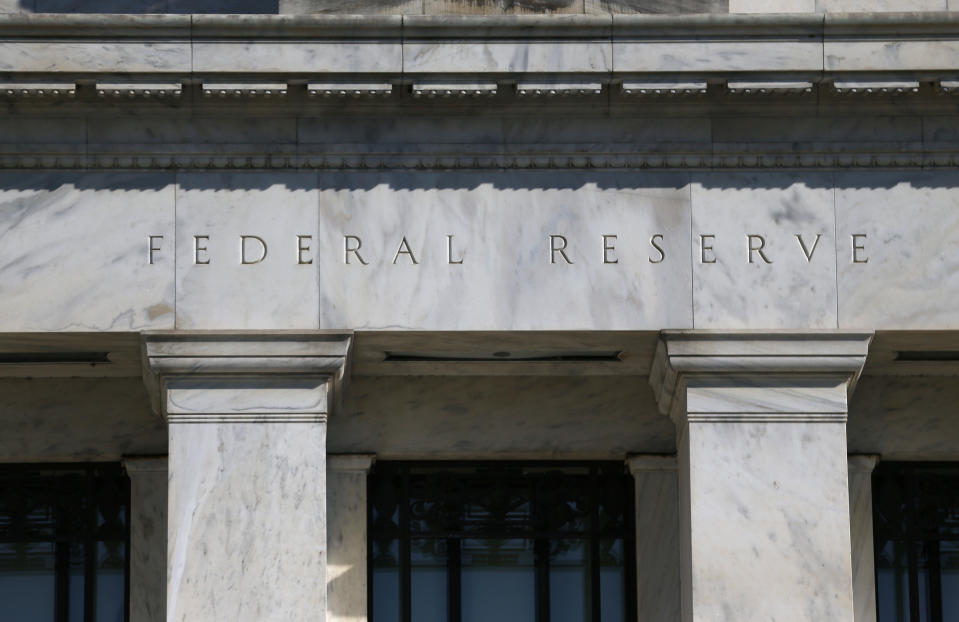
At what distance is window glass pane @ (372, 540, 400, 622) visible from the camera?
28.6m

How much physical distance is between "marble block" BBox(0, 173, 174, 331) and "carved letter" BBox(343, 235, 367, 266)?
6.55ft

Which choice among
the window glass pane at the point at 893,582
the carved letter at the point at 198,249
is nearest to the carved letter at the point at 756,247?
the window glass pane at the point at 893,582

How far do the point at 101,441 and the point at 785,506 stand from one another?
345 inches

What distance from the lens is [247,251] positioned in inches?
1028

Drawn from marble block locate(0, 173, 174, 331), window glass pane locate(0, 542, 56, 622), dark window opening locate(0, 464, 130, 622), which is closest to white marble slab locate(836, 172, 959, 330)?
marble block locate(0, 173, 174, 331)

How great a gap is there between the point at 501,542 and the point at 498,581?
1.63ft

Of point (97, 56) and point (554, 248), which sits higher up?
point (97, 56)

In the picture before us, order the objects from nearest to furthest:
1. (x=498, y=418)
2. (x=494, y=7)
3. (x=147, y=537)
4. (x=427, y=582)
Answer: (x=494, y=7), (x=147, y=537), (x=498, y=418), (x=427, y=582)

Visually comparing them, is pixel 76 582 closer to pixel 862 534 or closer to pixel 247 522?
pixel 247 522

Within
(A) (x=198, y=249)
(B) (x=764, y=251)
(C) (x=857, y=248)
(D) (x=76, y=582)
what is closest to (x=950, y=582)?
(C) (x=857, y=248)

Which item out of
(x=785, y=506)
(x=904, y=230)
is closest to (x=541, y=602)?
(x=785, y=506)

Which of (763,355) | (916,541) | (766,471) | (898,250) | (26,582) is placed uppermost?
(898,250)

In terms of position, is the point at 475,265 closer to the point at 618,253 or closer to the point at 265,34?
the point at 618,253

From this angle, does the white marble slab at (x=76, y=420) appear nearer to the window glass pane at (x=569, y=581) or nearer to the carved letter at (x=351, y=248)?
the carved letter at (x=351, y=248)
